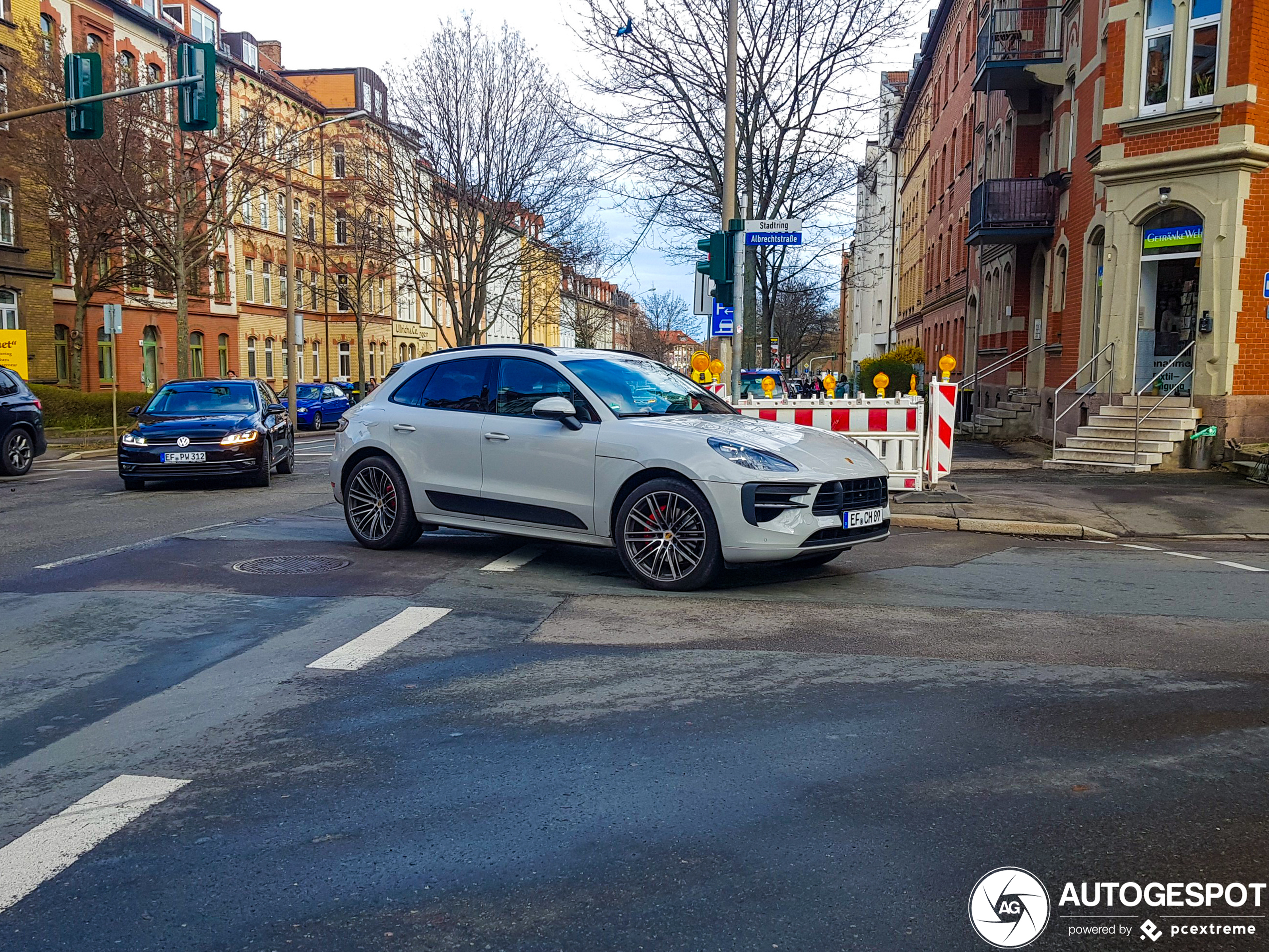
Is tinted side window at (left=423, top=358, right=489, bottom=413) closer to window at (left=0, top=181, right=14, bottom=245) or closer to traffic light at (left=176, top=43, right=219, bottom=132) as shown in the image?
traffic light at (left=176, top=43, right=219, bottom=132)

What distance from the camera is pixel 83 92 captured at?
1652cm

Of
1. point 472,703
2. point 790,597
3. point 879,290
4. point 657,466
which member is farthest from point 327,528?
point 879,290

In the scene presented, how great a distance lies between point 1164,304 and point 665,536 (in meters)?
15.8

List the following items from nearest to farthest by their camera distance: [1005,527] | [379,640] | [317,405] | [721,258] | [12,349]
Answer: [379,640] → [1005,527] → [721,258] → [12,349] → [317,405]

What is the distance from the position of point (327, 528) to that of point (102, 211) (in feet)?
89.5

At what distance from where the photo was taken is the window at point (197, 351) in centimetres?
5078

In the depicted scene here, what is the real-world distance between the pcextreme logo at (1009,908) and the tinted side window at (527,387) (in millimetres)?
5505

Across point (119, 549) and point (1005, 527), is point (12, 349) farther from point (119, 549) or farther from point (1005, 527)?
point (1005, 527)

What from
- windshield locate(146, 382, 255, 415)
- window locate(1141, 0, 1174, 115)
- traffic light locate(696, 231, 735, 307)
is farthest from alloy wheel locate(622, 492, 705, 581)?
window locate(1141, 0, 1174, 115)

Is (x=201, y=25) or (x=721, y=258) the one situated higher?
(x=201, y=25)

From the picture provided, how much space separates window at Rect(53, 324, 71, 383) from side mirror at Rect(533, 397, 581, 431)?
37.9 metres

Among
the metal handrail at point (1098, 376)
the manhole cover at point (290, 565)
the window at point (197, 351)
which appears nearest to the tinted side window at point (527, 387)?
the manhole cover at point (290, 565)

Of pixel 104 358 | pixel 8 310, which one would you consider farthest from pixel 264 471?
pixel 104 358

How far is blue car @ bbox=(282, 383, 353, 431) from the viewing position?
39.2 m
